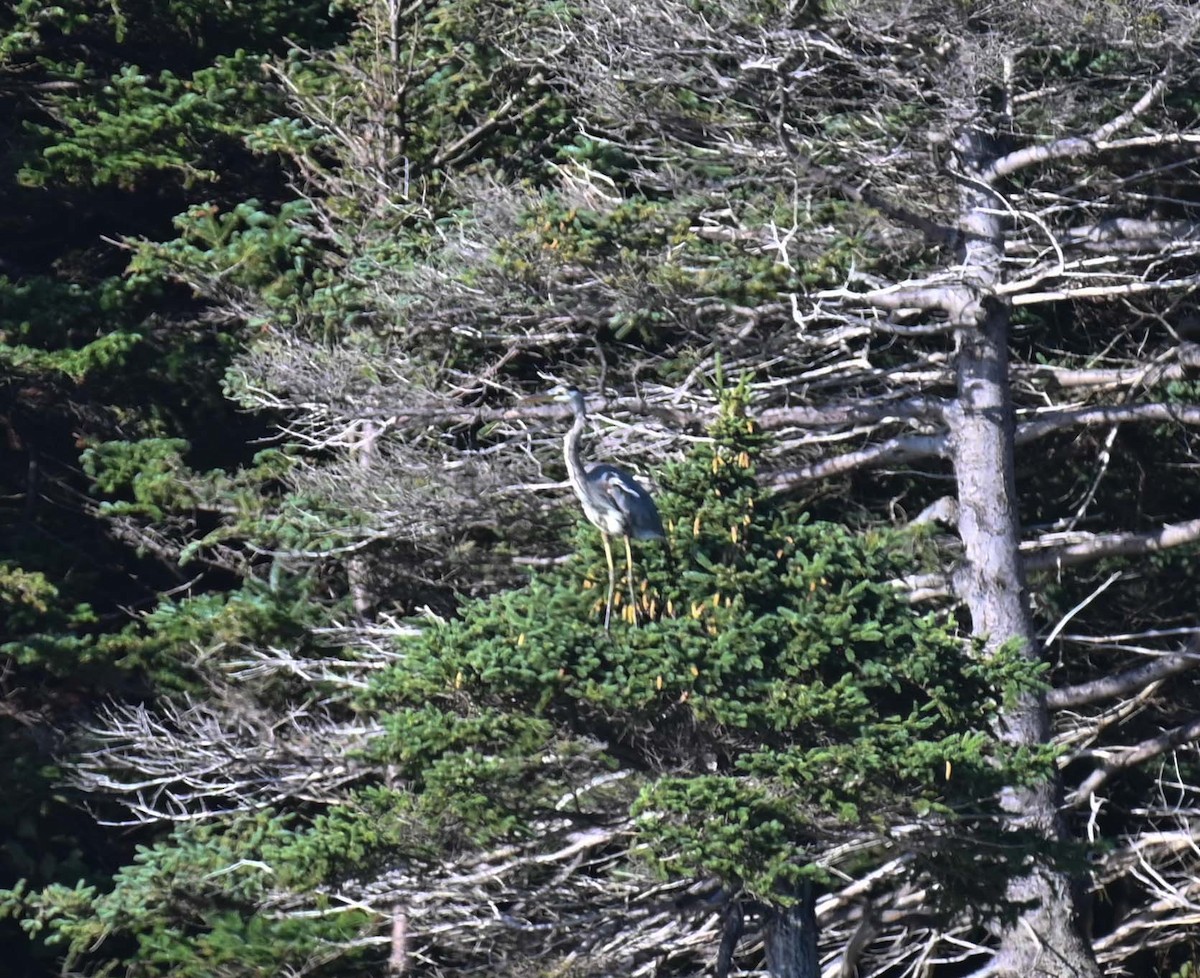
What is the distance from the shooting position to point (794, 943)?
8141 millimetres

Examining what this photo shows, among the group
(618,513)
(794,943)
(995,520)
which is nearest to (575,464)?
(618,513)

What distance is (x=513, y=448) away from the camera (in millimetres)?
12023

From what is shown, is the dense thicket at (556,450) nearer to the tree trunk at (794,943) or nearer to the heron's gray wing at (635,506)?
the tree trunk at (794,943)

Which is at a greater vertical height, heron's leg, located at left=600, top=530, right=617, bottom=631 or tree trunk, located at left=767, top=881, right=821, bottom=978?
heron's leg, located at left=600, top=530, right=617, bottom=631

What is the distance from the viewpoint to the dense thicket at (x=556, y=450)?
8023 millimetres

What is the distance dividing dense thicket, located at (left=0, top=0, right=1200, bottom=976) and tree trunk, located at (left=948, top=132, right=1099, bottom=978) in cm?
3

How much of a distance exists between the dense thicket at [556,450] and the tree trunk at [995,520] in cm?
3

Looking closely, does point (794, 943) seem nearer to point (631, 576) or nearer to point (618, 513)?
point (631, 576)

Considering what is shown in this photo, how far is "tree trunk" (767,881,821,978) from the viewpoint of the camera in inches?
320

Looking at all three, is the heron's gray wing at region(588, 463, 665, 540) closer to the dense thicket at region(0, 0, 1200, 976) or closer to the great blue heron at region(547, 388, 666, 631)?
the great blue heron at region(547, 388, 666, 631)

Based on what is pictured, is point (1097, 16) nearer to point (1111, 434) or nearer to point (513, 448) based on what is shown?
point (1111, 434)

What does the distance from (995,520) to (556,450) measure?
2.59 meters

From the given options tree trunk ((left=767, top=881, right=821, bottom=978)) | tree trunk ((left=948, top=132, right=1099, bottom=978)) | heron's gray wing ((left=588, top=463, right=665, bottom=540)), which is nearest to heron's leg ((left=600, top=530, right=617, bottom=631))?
heron's gray wing ((left=588, top=463, right=665, bottom=540))

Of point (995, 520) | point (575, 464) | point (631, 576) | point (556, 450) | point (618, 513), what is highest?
point (556, 450)
